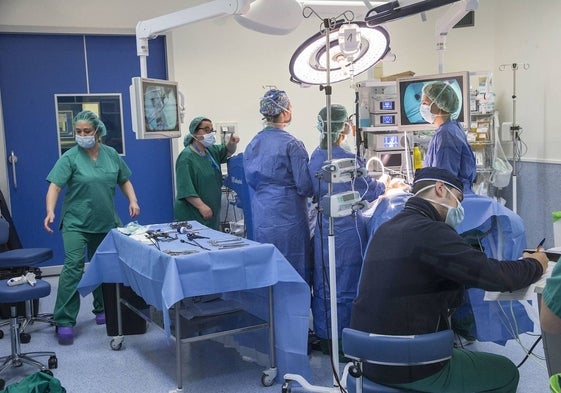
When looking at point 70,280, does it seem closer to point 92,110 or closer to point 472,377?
point 92,110

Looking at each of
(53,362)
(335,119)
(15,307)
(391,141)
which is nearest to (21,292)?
(15,307)

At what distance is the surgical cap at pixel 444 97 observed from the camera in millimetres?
3514

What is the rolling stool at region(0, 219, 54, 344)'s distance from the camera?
12.7ft

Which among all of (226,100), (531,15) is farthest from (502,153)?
(226,100)

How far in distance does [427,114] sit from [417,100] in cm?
13

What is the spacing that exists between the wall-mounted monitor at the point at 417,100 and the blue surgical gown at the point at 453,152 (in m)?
0.09

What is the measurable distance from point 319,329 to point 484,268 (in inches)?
66.7

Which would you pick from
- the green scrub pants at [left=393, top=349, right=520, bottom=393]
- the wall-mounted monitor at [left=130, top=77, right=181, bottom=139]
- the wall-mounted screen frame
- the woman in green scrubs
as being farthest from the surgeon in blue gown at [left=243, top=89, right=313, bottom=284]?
the wall-mounted screen frame

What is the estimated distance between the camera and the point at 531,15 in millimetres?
5371

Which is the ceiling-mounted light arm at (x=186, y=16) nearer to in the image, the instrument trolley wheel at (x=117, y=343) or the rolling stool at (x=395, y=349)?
the instrument trolley wheel at (x=117, y=343)

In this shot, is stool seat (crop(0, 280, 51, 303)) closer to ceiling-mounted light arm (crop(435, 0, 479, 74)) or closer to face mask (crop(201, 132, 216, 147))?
face mask (crop(201, 132, 216, 147))

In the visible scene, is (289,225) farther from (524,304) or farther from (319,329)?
(524,304)

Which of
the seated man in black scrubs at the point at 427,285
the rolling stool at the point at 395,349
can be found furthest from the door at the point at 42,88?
the rolling stool at the point at 395,349

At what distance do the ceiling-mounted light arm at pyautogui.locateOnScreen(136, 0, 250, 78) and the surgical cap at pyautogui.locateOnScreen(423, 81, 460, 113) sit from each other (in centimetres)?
126
